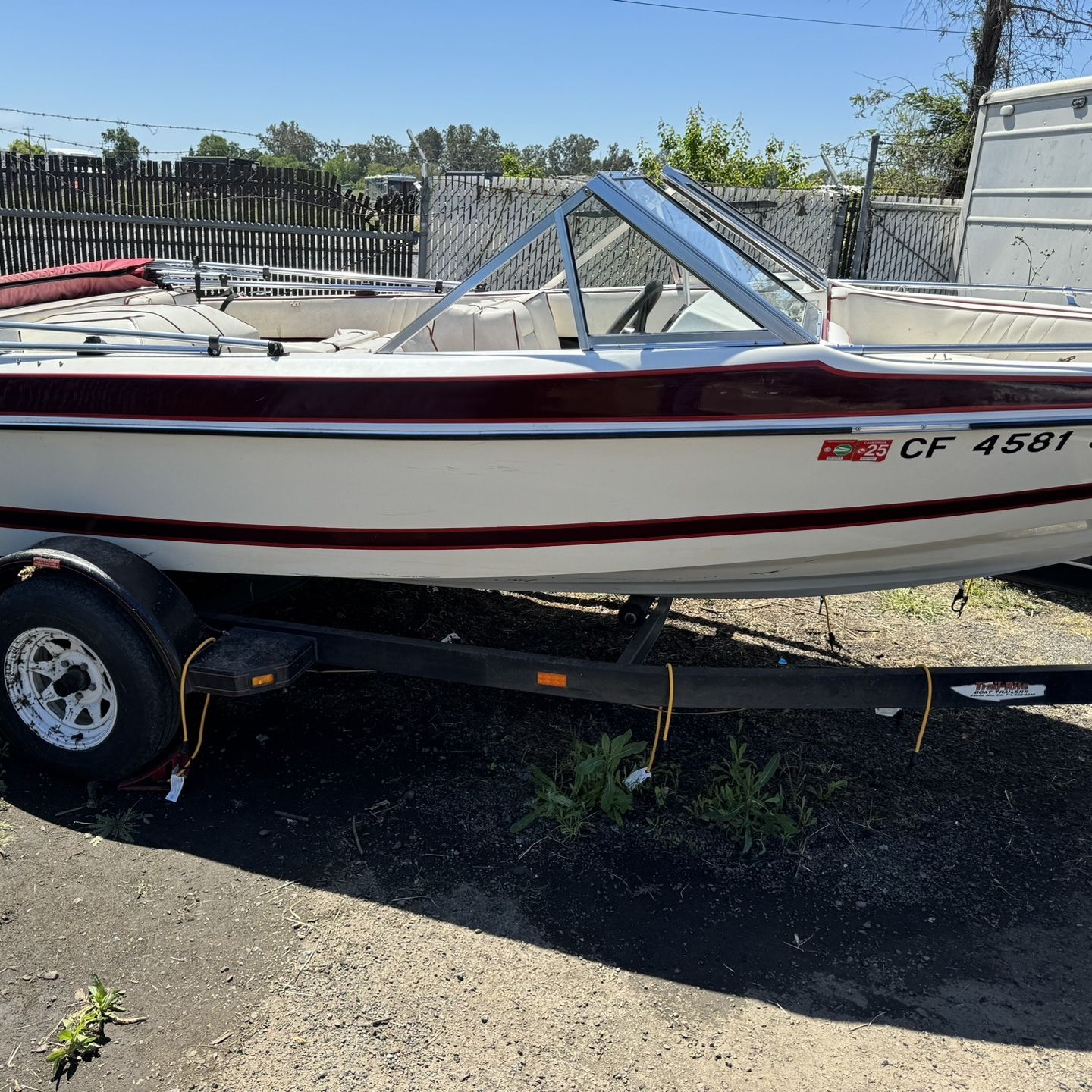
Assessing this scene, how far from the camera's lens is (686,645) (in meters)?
4.50

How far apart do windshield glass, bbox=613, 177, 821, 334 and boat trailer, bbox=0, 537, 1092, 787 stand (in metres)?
1.14

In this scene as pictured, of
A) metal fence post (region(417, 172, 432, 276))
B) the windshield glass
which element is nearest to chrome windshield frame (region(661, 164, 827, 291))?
the windshield glass

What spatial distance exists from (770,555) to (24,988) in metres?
2.35

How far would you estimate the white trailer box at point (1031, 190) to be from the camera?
7.54 meters

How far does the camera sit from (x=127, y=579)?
3088 mm

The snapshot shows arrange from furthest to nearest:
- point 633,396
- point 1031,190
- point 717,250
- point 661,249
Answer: point 1031,190
point 717,250
point 661,249
point 633,396

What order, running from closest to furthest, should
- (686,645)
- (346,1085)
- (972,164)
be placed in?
(346,1085) → (686,645) → (972,164)

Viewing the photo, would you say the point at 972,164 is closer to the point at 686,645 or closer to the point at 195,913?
the point at 686,645

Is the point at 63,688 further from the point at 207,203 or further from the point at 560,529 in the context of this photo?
the point at 207,203

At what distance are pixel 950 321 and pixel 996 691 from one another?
1829 millimetres

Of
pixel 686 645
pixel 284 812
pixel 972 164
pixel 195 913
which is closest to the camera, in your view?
pixel 195 913

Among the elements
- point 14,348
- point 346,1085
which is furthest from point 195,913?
point 14,348

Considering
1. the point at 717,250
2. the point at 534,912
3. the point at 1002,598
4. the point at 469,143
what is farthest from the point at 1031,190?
the point at 469,143

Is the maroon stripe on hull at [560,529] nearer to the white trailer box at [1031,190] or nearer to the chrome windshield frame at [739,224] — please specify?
the chrome windshield frame at [739,224]
